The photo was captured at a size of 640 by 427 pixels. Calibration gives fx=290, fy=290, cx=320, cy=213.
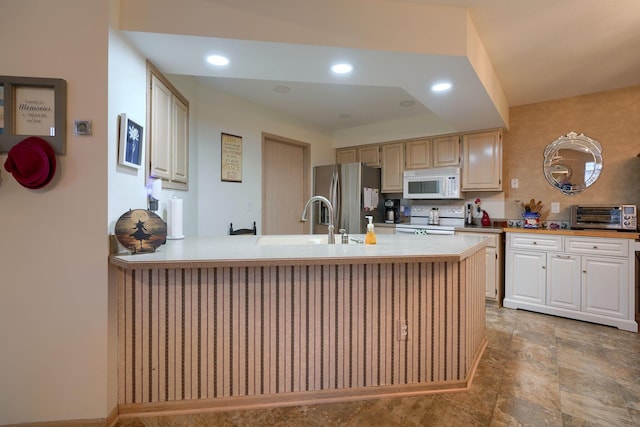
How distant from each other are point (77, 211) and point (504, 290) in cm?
390

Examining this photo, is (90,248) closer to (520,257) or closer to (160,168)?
(160,168)

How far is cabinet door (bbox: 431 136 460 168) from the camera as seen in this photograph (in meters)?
3.71

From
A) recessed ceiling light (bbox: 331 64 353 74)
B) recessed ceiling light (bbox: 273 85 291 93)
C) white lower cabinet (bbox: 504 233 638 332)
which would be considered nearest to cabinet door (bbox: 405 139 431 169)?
white lower cabinet (bbox: 504 233 638 332)

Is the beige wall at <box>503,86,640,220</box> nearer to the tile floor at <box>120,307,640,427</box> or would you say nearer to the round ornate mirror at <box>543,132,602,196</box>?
the round ornate mirror at <box>543,132,602,196</box>

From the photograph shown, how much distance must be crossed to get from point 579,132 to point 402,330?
3.23 meters

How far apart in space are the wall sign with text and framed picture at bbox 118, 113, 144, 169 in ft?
0.77

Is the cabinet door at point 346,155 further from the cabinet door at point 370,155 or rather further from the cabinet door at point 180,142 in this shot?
the cabinet door at point 180,142

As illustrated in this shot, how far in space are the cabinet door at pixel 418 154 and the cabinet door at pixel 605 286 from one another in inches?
78.0

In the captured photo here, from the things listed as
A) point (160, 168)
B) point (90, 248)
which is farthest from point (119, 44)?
point (90, 248)

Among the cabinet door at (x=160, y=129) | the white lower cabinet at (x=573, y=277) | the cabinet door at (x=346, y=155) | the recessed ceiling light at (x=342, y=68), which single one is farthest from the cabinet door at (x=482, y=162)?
the cabinet door at (x=160, y=129)

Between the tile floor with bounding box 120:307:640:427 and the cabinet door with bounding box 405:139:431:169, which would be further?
the cabinet door with bounding box 405:139:431:169

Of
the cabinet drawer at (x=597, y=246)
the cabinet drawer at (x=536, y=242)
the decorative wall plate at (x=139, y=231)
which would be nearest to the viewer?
the decorative wall plate at (x=139, y=231)

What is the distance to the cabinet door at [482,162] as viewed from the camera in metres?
3.40

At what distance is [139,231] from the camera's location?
58.2 inches
